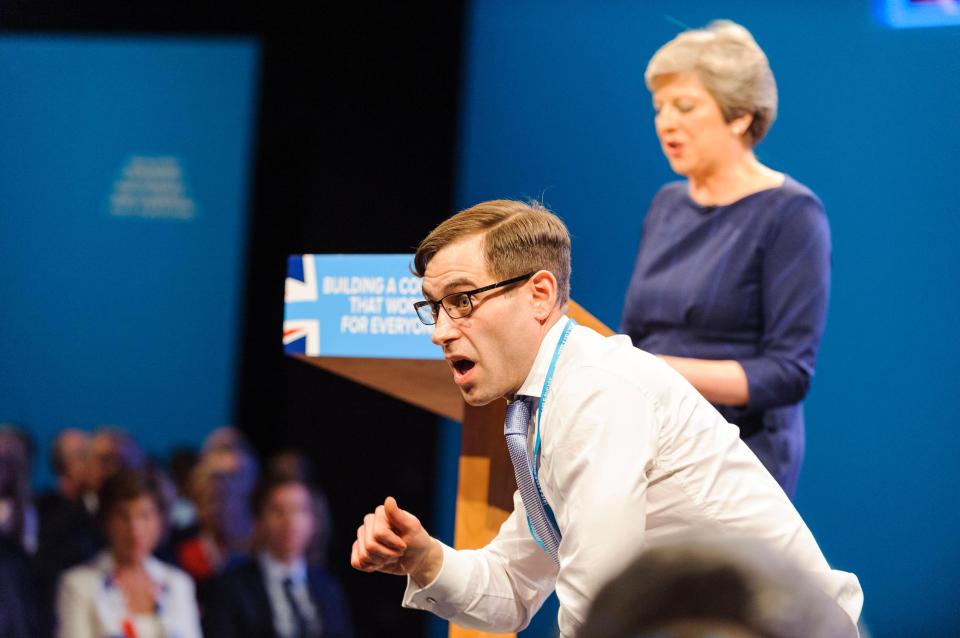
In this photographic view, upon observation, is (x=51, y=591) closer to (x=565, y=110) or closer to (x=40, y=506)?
(x=40, y=506)

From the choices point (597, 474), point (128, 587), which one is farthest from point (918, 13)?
point (128, 587)

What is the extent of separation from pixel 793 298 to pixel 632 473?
1.02 meters

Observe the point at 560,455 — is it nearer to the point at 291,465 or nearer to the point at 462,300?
the point at 462,300

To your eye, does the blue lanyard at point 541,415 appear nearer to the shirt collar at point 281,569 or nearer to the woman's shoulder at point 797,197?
the woman's shoulder at point 797,197

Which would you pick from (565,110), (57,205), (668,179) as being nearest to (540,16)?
(565,110)

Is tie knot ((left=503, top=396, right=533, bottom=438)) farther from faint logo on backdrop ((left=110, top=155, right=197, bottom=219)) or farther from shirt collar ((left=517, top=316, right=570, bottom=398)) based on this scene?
faint logo on backdrop ((left=110, top=155, right=197, bottom=219))

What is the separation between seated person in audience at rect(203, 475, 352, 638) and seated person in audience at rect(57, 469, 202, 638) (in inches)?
6.3

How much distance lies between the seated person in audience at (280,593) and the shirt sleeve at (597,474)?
135 inches

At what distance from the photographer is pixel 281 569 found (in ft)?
16.2

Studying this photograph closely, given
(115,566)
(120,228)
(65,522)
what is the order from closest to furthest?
(115,566) < (65,522) < (120,228)

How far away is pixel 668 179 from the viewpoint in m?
4.23

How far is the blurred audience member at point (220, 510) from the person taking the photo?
5.25m

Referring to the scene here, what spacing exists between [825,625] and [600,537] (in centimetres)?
80

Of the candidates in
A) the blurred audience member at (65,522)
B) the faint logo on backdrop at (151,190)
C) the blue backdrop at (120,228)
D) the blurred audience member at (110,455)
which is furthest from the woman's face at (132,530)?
the faint logo on backdrop at (151,190)
